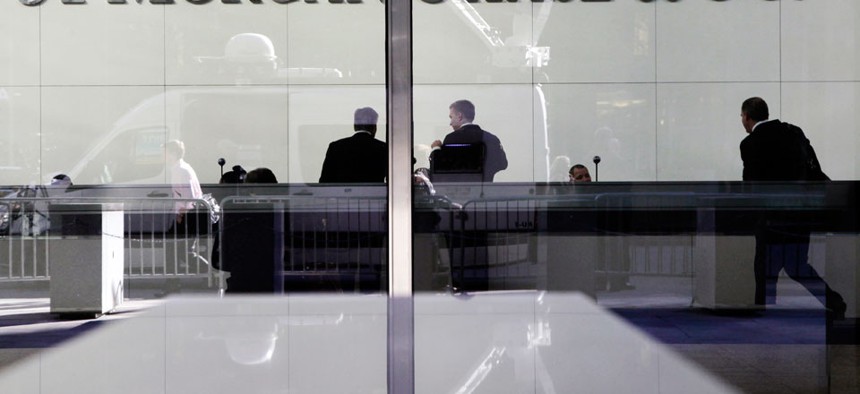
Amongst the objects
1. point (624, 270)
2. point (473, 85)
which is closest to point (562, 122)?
point (473, 85)

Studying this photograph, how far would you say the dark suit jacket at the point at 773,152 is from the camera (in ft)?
16.2

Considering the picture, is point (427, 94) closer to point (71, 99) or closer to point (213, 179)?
point (213, 179)

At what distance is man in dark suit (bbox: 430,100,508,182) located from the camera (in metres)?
4.65

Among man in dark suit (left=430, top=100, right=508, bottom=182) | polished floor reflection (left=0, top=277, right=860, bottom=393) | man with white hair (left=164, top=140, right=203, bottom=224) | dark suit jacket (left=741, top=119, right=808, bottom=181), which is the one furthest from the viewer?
polished floor reflection (left=0, top=277, right=860, bottom=393)

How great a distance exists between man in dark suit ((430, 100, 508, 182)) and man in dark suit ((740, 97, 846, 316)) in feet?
4.12

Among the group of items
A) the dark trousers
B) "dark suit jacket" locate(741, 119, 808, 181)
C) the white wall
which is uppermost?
the white wall

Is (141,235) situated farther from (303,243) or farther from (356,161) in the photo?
(356,161)

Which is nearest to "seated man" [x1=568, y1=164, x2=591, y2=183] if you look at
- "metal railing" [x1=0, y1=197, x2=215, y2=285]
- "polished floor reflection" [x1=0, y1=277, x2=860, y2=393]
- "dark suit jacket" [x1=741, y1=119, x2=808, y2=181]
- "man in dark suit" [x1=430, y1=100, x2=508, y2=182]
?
"man in dark suit" [x1=430, y1=100, x2=508, y2=182]

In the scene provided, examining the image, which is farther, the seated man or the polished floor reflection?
the polished floor reflection

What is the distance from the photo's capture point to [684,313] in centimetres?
544

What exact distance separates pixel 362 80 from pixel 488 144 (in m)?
0.67

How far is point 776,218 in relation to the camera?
5.28m

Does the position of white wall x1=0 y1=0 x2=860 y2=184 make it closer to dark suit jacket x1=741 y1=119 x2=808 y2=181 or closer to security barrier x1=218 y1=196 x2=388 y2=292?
dark suit jacket x1=741 y1=119 x2=808 y2=181

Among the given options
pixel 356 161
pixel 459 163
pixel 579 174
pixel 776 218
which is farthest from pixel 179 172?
pixel 776 218
